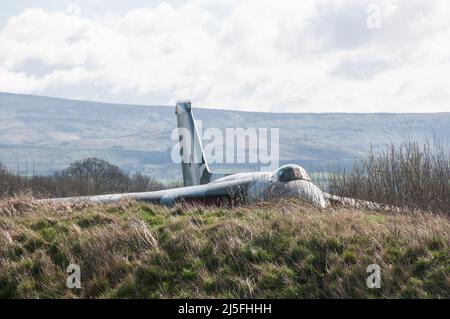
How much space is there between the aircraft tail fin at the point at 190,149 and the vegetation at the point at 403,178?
30.0 ft

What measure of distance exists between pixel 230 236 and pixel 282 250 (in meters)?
1.28

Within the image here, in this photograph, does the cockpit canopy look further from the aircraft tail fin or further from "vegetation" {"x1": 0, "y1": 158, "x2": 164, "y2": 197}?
"vegetation" {"x1": 0, "y1": 158, "x2": 164, "y2": 197}

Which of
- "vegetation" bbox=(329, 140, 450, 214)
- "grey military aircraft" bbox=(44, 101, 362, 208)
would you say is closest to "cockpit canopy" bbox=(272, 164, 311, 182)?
"grey military aircraft" bbox=(44, 101, 362, 208)

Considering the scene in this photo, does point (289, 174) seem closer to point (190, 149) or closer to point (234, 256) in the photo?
point (234, 256)

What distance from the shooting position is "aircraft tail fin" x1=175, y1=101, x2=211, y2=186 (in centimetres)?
3648

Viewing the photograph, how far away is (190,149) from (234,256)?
2405 centimetres

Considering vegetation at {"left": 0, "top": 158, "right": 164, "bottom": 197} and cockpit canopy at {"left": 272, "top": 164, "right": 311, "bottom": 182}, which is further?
vegetation at {"left": 0, "top": 158, "right": 164, "bottom": 197}

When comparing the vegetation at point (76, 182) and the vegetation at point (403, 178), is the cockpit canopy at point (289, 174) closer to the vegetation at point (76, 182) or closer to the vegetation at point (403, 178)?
the vegetation at point (403, 178)

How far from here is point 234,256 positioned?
13430 mm

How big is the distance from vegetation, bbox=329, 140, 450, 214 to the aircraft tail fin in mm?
9147

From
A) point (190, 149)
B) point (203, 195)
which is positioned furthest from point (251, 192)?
point (190, 149)

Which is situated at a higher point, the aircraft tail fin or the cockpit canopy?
the aircraft tail fin
